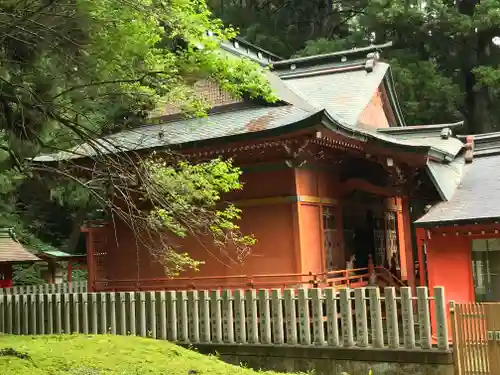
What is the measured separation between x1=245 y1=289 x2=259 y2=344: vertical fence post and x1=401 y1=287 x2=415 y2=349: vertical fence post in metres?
2.46

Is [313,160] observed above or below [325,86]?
below

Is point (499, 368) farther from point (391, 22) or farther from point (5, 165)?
point (391, 22)

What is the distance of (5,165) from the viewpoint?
948 centimetres

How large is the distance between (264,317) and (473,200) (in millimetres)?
5932

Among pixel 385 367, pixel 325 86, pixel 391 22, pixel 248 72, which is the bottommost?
pixel 385 367

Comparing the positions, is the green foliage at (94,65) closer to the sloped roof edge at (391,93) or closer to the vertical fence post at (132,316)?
the vertical fence post at (132,316)

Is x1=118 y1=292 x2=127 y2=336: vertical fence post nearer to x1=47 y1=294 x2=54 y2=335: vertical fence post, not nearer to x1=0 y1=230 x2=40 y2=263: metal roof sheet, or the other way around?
x1=47 y1=294 x2=54 y2=335: vertical fence post

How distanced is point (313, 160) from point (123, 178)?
19.4 ft

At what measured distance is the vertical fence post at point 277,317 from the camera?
9.57 m

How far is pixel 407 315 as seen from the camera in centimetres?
859

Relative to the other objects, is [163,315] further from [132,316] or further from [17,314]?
[17,314]

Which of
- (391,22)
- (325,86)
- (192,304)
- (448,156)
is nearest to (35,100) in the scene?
(192,304)

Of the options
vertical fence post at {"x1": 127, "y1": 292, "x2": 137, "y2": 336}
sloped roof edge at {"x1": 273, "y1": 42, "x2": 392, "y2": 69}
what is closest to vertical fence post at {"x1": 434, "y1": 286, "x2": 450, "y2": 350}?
vertical fence post at {"x1": 127, "y1": 292, "x2": 137, "y2": 336}

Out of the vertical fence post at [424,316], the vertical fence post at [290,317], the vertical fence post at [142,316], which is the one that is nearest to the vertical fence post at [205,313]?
the vertical fence post at [142,316]
